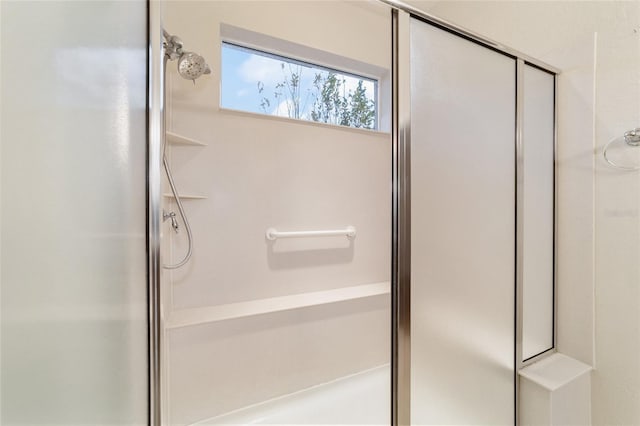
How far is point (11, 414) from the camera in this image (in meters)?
0.31

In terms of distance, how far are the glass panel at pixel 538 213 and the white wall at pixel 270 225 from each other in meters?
0.76

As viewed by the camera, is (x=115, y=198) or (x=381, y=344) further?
(x=381, y=344)

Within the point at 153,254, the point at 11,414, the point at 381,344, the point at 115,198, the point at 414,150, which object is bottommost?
the point at 381,344

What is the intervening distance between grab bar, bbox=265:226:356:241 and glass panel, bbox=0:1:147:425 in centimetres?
79

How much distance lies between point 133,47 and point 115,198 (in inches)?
14.0

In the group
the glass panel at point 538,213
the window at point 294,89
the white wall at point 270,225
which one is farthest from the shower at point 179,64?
the glass panel at point 538,213

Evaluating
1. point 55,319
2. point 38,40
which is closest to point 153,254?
point 55,319

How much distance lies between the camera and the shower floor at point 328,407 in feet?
4.37

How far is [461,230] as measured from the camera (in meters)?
1.01

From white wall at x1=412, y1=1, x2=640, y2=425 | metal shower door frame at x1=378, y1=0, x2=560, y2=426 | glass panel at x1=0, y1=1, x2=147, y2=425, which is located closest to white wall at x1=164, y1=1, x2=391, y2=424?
glass panel at x1=0, y1=1, x2=147, y2=425

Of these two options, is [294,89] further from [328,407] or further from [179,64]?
[328,407]

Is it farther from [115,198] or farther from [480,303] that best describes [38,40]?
[480,303]

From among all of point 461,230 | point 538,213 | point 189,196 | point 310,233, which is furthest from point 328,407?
point 538,213

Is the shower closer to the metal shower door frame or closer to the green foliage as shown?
the green foliage
